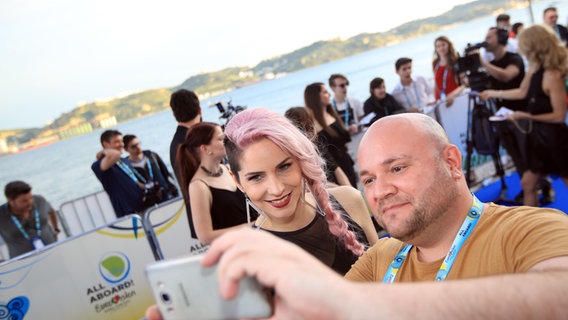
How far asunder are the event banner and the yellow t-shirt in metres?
4.07

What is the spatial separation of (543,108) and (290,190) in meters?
3.50

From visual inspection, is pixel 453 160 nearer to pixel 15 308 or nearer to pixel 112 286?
pixel 112 286

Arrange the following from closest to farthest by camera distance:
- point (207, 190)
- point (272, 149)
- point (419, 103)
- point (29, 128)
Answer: point (272, 149)
point (207, 190)
point (419, 103)
point (29, 128)

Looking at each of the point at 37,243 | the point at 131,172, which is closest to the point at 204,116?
the point at 131,172

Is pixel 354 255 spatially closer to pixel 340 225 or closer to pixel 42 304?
pixel 340 225

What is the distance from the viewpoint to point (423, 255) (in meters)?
1.35

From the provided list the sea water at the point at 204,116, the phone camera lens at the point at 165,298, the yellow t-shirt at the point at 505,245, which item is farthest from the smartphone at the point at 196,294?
the sea water at the point at 204,116

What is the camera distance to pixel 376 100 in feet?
20.9

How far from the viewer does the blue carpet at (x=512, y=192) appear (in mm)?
5191

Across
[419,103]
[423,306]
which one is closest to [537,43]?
[419,103]

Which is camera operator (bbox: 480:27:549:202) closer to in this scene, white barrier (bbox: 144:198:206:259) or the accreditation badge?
white barrier (bbox: 144:198:206:259)

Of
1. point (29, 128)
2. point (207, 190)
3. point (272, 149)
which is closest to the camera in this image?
point (272, 149)

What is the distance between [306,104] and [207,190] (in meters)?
2.26

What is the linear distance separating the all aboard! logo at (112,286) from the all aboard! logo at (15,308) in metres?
0.57
